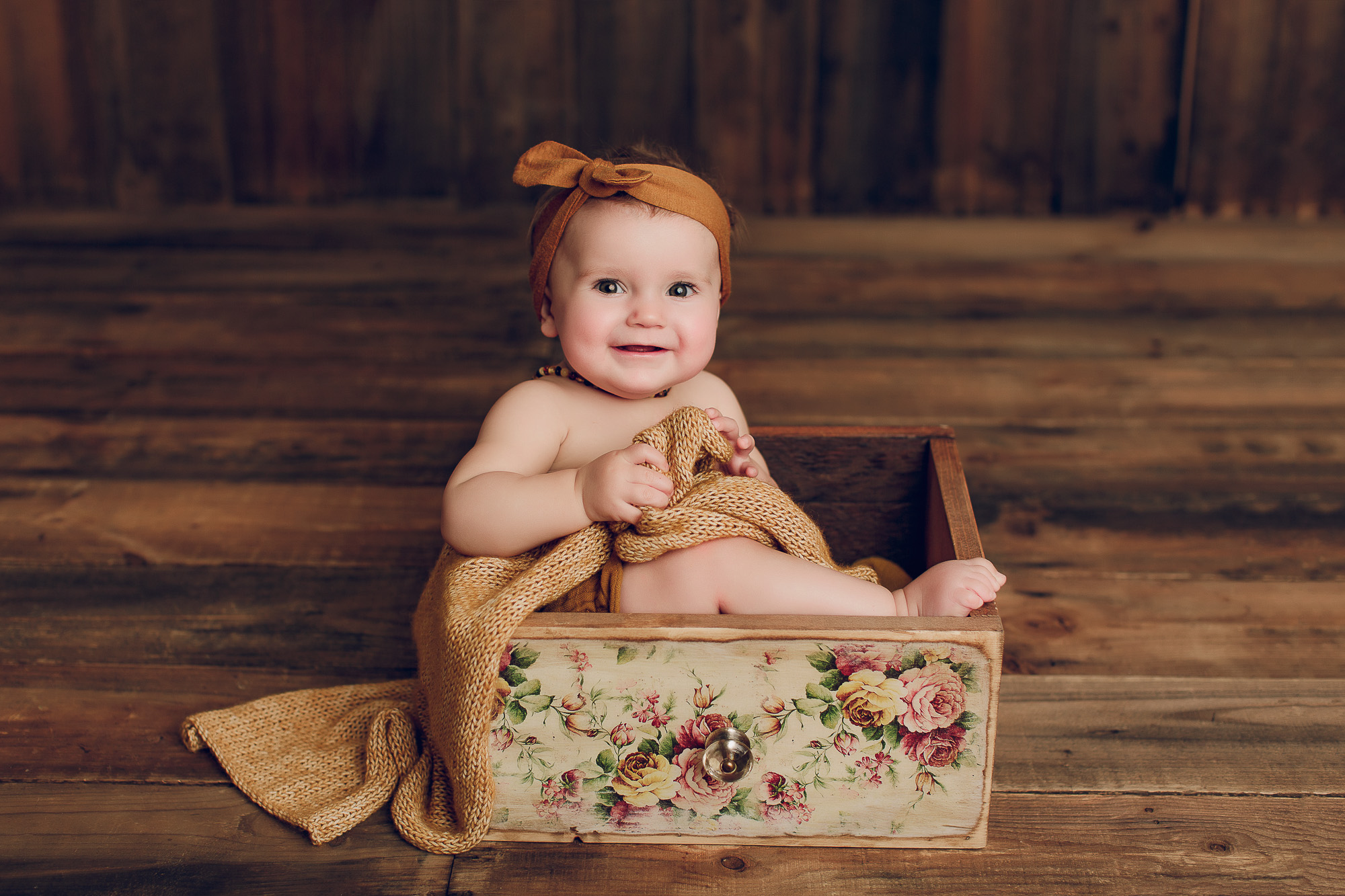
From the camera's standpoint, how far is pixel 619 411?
38.6 inches

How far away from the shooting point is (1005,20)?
2691 mm

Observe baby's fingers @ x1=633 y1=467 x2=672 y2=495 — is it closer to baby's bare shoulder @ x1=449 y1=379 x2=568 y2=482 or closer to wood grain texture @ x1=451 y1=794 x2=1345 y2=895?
baby's bare shoulder @ x1=449 y1=379 x2=568 y2=482

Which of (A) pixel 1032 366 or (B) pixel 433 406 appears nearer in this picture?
(B) pixel 433 406

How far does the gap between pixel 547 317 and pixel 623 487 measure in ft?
0.66

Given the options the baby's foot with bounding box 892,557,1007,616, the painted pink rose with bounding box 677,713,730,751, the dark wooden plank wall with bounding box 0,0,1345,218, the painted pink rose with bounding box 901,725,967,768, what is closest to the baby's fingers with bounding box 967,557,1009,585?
the baby's foot with bounding box 892,557,1007,616

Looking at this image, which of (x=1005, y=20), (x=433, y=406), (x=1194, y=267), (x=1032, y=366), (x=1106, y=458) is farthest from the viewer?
(x=1005, y=20)

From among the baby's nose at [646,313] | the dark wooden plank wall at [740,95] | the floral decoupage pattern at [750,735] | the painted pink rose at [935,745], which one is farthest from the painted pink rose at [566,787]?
the dark wooden plank wall at [740,95]

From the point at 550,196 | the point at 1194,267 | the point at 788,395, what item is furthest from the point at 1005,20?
the point at 550,196

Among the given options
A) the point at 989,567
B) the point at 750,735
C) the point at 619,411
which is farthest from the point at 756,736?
the point at 619,411

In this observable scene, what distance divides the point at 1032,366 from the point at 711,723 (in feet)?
4.39

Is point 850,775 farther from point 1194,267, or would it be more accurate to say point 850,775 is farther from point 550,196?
point 1194,267

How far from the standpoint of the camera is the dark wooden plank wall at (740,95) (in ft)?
8.82

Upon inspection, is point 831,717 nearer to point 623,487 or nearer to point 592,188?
point 623,487

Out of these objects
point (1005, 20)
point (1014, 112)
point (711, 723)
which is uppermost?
point (1005, 20)
